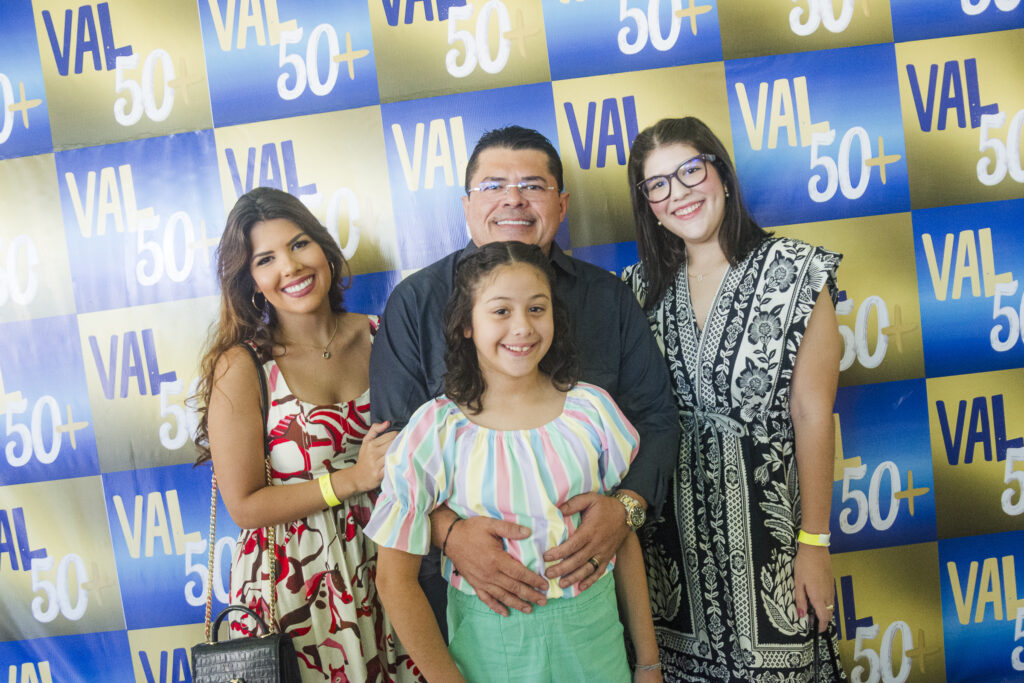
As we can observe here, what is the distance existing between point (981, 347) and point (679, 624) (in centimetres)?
163

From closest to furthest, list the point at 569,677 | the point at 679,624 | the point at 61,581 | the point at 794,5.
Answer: the point at 569,677, the point at 679,624, the point at 794,5, the point at 61,581

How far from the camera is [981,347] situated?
2.44 metres

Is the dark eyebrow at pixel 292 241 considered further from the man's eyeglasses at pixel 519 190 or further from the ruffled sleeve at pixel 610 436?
the ruffled sleeve at pixel 610 436

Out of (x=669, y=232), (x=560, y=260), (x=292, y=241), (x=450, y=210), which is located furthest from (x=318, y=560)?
(x=669, y=232)

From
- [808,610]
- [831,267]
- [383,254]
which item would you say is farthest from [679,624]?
[383,254]

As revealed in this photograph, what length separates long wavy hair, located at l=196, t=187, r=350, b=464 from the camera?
1.82 meters

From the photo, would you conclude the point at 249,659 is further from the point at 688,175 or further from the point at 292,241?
the point at 688,175

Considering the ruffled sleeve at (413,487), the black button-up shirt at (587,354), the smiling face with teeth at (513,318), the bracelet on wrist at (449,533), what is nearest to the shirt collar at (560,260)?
the black button-up shirt at (587,354)

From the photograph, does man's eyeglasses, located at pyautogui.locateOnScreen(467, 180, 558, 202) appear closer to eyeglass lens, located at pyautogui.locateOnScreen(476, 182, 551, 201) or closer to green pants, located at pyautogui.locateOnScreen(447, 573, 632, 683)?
eyeglass lens, located at pyautogui.locateOnScreen(476, 182, 551, 201)

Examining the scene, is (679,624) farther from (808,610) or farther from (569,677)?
(569,677)

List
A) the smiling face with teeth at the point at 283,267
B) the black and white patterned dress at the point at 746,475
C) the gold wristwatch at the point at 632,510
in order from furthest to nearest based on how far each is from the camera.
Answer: the smiling face with teeth at the point at 283,267
the black and white patterned dress at the point at 746,475
the gold wristwatch at the point at 632,510

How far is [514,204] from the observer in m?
1.78

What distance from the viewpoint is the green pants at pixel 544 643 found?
1.43 m

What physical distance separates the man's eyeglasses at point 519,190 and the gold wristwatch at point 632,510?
839mm
